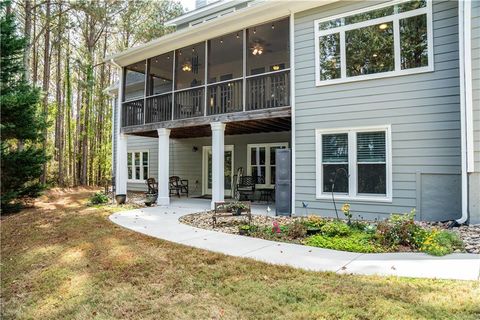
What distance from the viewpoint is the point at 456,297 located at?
10.1ft

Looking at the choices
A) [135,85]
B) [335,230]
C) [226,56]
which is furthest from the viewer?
[135,85]

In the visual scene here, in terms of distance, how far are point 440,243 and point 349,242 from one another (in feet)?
4.38

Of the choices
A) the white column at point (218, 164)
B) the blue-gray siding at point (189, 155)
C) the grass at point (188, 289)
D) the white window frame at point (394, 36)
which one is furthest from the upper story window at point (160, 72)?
the grass at point (188, 289)

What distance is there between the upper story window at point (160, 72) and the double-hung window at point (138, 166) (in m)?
3.57

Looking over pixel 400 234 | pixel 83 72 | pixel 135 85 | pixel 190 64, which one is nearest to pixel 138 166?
pixel 135 85

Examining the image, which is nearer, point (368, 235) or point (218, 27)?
point (368, 235)

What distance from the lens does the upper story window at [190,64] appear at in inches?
432

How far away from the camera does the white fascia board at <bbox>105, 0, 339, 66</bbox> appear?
824cm

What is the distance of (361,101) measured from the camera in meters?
7.50

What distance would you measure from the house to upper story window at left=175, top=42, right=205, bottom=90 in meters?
0.31

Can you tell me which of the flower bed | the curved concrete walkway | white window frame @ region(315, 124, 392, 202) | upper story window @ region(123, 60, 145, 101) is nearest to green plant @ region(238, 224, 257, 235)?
the flower bed

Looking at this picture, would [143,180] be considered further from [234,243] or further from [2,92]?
[234,243]

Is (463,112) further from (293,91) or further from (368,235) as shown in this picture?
(293,91)

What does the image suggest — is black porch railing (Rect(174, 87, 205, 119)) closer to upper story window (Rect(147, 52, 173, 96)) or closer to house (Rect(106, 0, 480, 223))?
house (Rect(106, 0, 480, 223))
